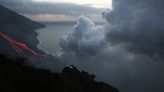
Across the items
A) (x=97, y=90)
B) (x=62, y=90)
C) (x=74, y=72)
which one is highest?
(x=74, y=72)

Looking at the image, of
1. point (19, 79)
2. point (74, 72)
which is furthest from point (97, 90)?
point (19, 79)

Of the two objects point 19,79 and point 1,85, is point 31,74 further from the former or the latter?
point 1,85

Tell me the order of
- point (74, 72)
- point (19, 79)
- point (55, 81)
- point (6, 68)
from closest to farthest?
point (19, 79)
point (55, 81)
point (6, 68)
point (74, 72)

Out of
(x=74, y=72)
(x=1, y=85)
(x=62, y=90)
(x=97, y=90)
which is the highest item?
(x=74, y=72)

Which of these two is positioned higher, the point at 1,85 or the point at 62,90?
the point at 62,90

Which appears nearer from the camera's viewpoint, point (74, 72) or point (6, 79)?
point (6, 79)

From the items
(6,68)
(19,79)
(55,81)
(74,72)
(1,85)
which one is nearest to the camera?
(1,85)

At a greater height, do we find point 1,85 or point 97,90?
point 97,90

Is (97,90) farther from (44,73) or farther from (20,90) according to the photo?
(20,90)

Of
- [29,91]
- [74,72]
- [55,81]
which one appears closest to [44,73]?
[55,81]
